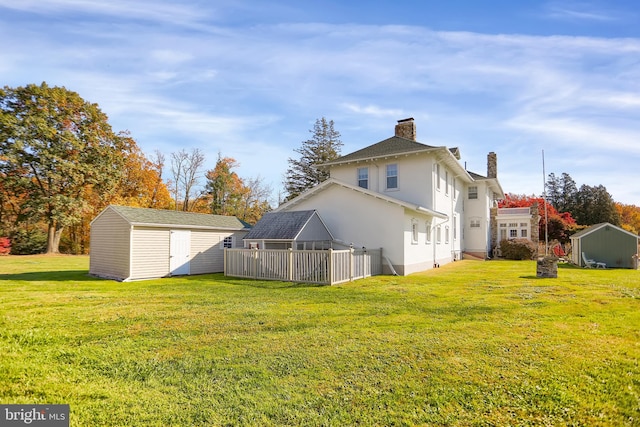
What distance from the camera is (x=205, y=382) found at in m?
4.33

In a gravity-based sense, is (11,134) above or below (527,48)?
above

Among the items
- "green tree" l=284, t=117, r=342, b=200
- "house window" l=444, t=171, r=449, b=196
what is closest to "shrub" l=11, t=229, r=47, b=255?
"green tree" l=284, t=117, r=342, b=200

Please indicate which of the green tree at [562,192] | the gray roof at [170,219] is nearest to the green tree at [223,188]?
the gray roof at [170,219]

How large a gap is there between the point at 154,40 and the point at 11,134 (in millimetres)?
29756

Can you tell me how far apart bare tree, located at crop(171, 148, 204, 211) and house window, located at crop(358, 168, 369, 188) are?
26890mm

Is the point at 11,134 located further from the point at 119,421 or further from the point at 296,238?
the point at 119,421

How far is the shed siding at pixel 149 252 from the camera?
49.3 feet

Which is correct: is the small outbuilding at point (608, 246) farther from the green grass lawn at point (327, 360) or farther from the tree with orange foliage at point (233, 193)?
the tree with orange foliage at point (233, 193)

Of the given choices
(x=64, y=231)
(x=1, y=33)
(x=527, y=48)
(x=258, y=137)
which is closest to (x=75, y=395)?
(x=1, y=33)

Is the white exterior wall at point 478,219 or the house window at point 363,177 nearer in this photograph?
the house window at point 363,177

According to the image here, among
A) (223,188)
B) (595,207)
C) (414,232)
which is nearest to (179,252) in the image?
(414,232)

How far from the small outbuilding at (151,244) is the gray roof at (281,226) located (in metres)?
2.81

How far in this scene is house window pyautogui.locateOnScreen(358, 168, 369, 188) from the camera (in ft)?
72.3

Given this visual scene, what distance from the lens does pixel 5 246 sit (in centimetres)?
3134
